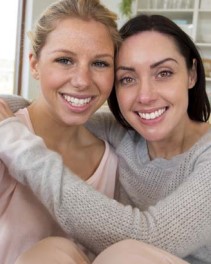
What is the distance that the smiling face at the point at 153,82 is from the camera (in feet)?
3.85

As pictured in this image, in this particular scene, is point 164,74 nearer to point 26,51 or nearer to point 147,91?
point 147,91

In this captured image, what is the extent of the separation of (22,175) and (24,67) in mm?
3378

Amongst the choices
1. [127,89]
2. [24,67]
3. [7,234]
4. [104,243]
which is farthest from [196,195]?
[24,67]

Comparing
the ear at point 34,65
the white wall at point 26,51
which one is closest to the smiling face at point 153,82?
the ear at point 34,65

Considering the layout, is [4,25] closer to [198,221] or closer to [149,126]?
[149,126]

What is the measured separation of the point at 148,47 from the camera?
3.86 ft

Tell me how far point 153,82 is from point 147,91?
0.04 metres

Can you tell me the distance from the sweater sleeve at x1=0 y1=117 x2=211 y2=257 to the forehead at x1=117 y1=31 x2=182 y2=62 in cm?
41

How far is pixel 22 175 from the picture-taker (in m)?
0.99

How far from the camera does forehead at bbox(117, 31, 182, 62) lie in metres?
1.17

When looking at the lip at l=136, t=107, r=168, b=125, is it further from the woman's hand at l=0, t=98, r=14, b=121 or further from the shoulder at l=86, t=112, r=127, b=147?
the woman's hand at l=0, t=98, r=14, b=121

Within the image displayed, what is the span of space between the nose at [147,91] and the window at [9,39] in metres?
3.13

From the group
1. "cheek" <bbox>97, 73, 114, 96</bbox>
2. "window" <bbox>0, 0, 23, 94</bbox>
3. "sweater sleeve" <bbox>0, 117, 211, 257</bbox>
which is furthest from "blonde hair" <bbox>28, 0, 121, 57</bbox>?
"window" <bbox>0, 0, 23, 94</bbox>

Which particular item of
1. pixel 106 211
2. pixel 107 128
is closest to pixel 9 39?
pixel 107 128
